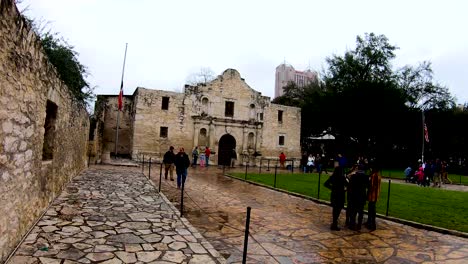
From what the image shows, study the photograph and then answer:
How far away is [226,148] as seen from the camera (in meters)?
31.8

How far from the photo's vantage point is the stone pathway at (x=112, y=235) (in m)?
5.06

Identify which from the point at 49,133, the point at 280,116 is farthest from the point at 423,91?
the point at 49,133

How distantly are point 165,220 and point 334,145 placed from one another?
35.2 metres

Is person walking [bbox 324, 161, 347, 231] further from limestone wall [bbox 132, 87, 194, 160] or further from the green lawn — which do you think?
limestone wall [bbox 132, 87, 194, 160]

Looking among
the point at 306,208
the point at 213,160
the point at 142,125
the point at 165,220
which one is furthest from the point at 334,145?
the point at 165,220

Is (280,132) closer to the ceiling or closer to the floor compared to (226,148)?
→ closer to the ceiling

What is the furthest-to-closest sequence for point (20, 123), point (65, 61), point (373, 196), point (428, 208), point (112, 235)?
point (65, 61) → point (428, 208) → point (373, 196) → point (112, 235) → point (20, 123)

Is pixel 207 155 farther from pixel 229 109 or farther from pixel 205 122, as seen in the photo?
pixel 229 109

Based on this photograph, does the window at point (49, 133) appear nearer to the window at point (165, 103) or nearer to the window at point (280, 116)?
the window at point (165, 103)

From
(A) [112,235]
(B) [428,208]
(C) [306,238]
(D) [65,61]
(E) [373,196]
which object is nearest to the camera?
(A) [112,235]

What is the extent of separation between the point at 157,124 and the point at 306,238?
23.4 m

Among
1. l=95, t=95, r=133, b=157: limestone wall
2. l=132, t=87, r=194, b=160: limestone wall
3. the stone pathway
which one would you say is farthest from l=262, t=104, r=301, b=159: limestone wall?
the stone pathway

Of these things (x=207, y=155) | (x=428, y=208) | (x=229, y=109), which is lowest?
(x=428, y=208)

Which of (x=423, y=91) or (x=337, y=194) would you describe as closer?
(x=337, y=194)
